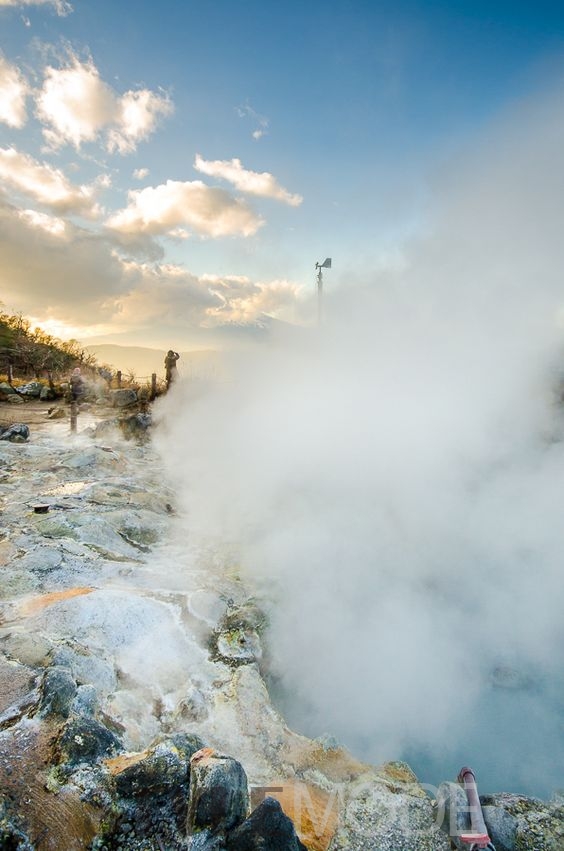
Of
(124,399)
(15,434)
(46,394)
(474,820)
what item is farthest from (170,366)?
(474,820)

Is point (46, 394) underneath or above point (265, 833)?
above

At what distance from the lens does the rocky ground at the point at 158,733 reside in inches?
78.8

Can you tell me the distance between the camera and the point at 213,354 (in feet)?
44.5

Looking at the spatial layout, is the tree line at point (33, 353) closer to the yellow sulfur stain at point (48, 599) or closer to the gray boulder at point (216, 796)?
the yellow sulfur stain at point (48, 599)

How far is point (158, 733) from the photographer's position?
111 inches

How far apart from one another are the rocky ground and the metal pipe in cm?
8

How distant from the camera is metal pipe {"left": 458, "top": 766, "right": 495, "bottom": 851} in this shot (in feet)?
6.94

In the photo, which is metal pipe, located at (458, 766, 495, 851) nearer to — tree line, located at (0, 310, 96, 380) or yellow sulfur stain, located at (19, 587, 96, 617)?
yellow sulfur stain, located at (19, 587, 96, 617)

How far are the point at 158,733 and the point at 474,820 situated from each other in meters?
1.94

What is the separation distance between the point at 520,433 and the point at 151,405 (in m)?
10.5

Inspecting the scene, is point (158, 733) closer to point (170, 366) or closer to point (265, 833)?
point (265, 833)

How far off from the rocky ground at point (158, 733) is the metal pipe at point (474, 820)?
0.08 m

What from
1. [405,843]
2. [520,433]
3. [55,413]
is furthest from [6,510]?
[55,413]

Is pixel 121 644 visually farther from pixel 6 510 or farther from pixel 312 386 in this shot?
pixel 312 386
